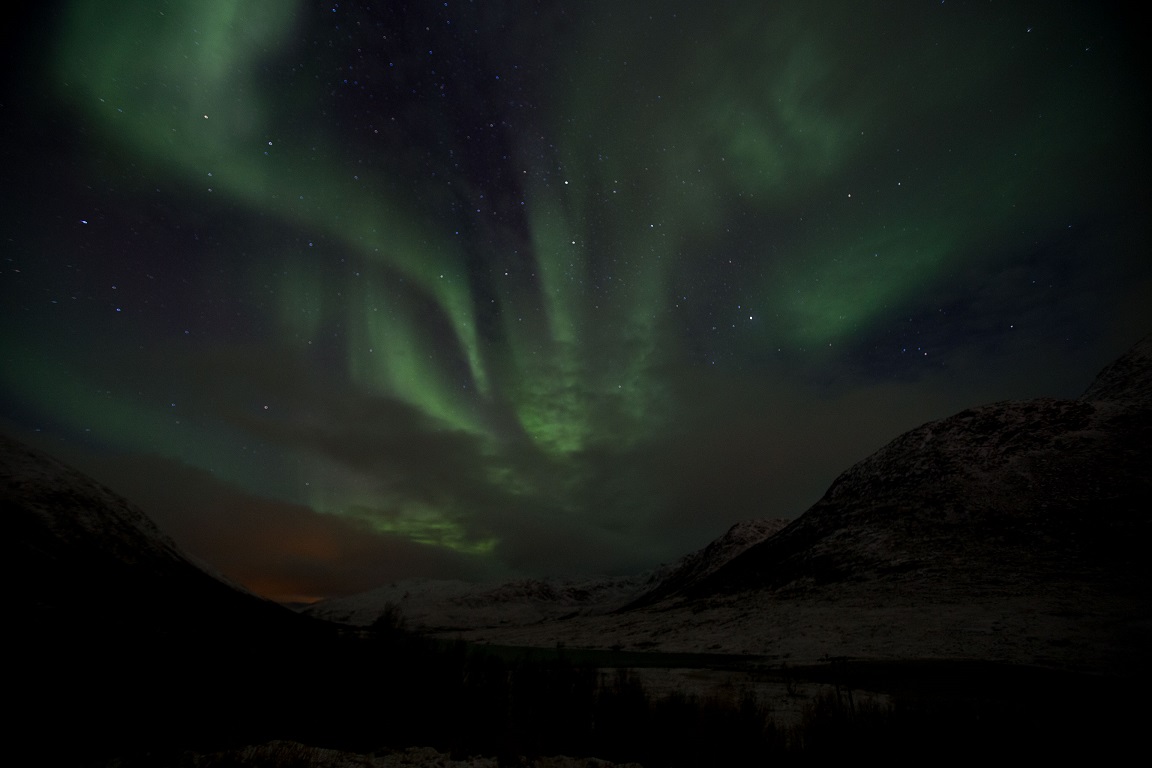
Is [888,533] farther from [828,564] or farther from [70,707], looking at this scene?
[70,707]

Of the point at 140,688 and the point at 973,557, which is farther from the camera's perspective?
the point at 973,557

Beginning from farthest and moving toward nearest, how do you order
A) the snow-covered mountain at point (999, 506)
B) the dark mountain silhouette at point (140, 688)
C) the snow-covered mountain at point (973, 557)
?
the snow-covered mountain at point (999, 506) → the snow-covered mountain at point (973, 557) → the dark mountain silhouette at point (140, 688)

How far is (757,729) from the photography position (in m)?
8.77

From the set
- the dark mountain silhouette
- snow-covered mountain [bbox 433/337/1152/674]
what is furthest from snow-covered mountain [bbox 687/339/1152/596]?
the dark mountain silhouette

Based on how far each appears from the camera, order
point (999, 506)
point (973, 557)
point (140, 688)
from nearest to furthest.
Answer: point (140, 688) → point (973, 557) → point (999, 506)

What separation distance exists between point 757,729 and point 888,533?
96.2 meters

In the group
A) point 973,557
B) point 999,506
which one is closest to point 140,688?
point 973,557

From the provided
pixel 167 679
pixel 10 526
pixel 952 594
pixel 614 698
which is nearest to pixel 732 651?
pixel 952 594

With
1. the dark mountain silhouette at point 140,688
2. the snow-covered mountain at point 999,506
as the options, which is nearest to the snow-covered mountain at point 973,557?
the snow-covered mountain at point 999,506

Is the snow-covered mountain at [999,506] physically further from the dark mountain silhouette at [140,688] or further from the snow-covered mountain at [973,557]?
the dark mountain silhouette at [140,688]

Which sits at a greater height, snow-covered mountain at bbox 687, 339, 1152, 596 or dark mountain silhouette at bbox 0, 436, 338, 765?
snow-covered mountain at bbox 687, 339, 1152, 596

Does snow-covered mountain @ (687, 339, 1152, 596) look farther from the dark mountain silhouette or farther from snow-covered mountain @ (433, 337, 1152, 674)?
the dark mountain silhouette

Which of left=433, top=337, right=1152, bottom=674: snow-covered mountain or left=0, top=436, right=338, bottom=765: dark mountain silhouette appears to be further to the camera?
left=433, top=337, right=1152, bottom=674: snow-covered mountain

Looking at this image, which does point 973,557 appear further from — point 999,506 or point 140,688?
point 140,688
